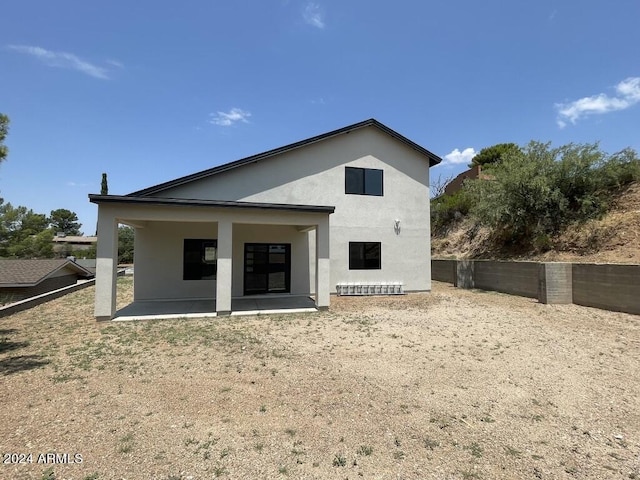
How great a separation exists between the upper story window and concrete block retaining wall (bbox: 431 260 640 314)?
633 cm

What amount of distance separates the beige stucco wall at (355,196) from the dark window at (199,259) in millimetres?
1910

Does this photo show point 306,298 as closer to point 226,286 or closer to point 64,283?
point 226,286

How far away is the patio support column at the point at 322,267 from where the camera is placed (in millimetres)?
10859

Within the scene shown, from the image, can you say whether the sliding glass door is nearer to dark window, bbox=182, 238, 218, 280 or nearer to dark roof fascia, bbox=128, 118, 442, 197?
dark window, bbox=182, 238, 218, 280

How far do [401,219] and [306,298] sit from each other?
18.6 feet

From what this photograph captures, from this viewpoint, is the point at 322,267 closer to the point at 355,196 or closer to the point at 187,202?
the point at 187,202

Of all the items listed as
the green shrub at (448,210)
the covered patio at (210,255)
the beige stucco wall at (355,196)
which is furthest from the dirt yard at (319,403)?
the green shrub at (448,210)

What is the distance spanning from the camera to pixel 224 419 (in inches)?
152

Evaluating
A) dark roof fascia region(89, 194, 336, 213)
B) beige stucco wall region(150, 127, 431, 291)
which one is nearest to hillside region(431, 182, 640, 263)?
beige stucco wall region(150, 127, 431, 291)

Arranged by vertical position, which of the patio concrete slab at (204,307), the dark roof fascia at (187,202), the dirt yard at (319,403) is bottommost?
the dirt yard at (319,403)

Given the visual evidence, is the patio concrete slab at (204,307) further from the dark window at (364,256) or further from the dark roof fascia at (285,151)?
the dark roof fascia at (285,151)

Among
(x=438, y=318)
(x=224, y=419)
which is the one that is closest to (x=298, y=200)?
(x=438, y=318)

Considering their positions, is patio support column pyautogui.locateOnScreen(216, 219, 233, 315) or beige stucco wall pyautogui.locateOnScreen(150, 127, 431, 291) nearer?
patio support column pyautogui.locateOnScreen(216, 219, 233, 315)

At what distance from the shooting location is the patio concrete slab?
991cm
